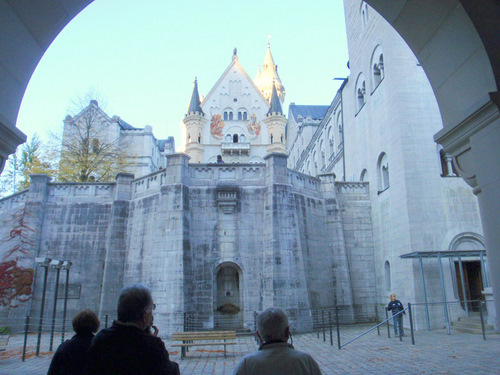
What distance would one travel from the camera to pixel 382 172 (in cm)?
2305

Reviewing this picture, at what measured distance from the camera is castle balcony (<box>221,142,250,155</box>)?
1946 inches

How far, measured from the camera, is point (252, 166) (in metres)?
20.9

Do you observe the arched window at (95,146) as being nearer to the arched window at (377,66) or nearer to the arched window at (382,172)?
the arched window at (377,66)

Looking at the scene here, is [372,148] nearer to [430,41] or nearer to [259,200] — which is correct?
[259,200]

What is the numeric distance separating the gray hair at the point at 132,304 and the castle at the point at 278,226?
15620 mm

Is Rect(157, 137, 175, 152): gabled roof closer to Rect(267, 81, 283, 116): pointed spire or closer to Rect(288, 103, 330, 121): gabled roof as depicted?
Rect(288, 103, 330, 121): gabled roof

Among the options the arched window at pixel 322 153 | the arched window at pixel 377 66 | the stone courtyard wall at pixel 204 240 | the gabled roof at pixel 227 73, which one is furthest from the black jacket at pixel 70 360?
the gabled roof at pixel 227 73

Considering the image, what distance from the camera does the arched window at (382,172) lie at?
22561 mm

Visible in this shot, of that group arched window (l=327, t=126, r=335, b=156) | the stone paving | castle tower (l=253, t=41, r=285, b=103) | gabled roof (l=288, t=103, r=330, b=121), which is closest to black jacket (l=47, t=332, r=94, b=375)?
the stone paving

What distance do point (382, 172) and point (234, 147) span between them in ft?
93.1

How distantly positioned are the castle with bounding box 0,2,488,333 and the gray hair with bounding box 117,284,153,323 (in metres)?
15.6

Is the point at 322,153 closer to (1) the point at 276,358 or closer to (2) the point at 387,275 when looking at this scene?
(2) the point at 387,275

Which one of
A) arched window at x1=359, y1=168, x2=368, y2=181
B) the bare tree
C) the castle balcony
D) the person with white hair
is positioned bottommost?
the person with white hair

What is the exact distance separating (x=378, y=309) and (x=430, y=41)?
1928cm
